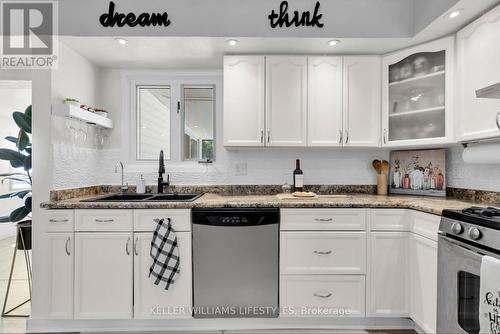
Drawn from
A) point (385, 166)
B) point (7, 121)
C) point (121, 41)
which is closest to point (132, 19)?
point (121, 41)

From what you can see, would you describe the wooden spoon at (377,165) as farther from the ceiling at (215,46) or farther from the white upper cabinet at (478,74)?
the ceiling at (215,46)

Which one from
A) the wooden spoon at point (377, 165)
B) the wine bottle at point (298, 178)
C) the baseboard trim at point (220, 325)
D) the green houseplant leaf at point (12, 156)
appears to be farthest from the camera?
the wooden spoon at point (377, 165)

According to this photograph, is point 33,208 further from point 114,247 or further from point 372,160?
point 372,160

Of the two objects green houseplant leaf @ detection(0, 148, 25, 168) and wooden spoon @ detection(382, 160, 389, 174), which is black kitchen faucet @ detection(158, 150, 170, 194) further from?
wooden spoon @ detection(382, 160, 389, 174)

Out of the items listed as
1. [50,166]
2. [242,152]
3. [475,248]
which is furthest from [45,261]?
[475,248]

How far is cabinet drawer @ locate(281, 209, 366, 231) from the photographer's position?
6.77ft

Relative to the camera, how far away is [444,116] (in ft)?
7.04

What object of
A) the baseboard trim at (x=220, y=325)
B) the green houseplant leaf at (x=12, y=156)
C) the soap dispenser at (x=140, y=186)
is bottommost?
the baseboard trim at (x=220, y=325)

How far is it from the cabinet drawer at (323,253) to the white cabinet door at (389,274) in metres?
0.10

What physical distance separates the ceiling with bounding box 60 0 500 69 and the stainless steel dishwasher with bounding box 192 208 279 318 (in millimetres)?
1315

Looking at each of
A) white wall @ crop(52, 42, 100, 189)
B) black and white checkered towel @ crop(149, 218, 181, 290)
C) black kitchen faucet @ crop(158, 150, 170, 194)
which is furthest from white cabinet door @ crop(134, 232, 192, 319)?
white wall @ crop(52, 42, 100, 189)

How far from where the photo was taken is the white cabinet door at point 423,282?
70.2 inches

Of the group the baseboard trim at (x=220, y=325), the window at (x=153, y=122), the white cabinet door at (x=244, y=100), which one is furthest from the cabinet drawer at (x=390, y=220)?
the window at (x=153, y=122)

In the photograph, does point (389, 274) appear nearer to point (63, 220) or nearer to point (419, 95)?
point (419, 95)
